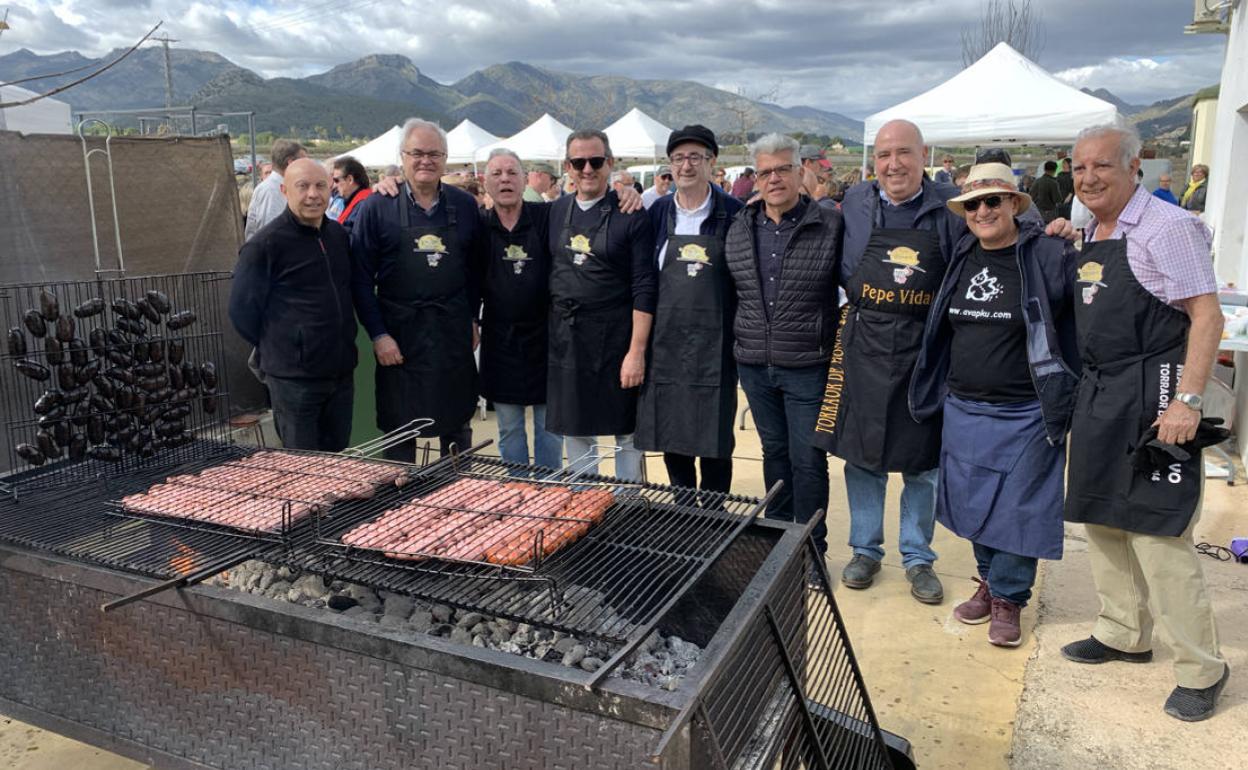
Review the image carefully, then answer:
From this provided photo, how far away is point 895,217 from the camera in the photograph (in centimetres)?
383

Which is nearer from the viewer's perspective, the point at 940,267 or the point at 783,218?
the point at 940,267

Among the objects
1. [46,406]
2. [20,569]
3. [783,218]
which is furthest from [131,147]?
[783,218]

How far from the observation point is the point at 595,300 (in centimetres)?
434

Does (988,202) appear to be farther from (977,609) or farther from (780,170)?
(977,609)

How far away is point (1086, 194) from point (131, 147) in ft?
18.6

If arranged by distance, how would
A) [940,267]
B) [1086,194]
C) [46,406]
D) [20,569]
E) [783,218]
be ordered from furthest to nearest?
A: [783,218] < [940,267] < [46,406] < [1086,194] < [20,569]

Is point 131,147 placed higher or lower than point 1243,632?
higher

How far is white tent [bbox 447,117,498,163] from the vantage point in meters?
21.6

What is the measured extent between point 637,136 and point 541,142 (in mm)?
2370

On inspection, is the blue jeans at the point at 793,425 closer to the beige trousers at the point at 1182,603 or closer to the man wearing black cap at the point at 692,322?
the man wearing black cap at the point at 692,322

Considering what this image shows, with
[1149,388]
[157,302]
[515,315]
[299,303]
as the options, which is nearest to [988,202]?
[1149,388]

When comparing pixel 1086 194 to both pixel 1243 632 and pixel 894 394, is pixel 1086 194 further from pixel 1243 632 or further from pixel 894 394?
pixel 1243 632

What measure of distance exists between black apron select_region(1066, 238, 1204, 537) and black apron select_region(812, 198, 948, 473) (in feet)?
2.24

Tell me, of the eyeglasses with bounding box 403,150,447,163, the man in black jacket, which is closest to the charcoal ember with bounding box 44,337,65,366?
the eyeglasses with bounding box 403,150,447,163
